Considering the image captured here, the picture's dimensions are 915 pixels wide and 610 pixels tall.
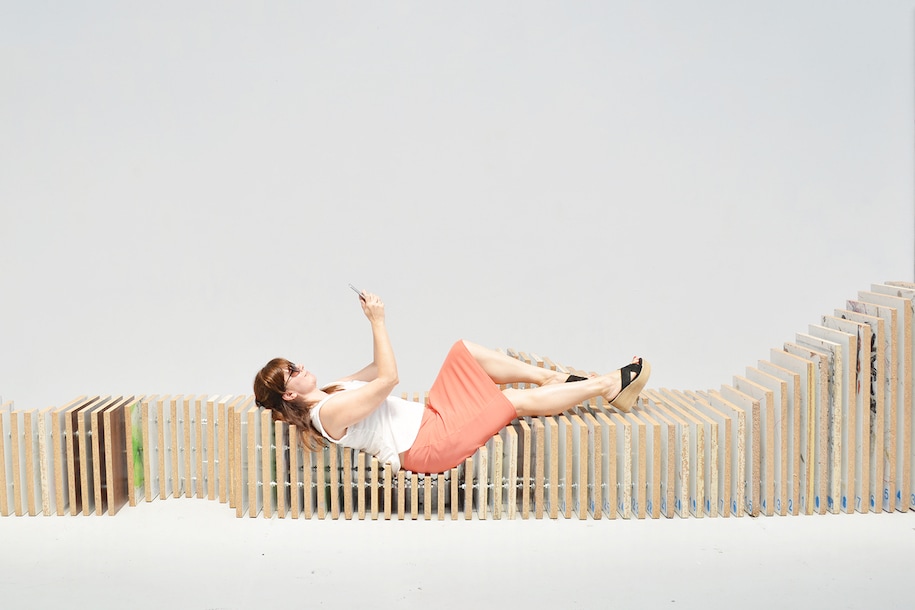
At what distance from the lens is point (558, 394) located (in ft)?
16.4

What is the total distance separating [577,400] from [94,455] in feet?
7.37

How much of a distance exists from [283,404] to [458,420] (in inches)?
31.4

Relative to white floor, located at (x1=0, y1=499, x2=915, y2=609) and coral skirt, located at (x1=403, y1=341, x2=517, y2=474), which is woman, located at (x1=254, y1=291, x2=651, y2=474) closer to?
coral skirt, located at (x1=403, y1=341, x2=517, y2=474)

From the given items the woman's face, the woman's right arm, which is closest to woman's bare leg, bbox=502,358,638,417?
the woman's right arm

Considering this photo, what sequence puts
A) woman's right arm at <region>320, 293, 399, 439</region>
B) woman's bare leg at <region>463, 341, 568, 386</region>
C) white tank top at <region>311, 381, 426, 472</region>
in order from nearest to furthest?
woman's right arm at <region>320, 293, 399, 439</region>
white tank top at <region>311, 381, 426, 472</region>
woman's bare leg at <region>463, 341, 568, 386</region>

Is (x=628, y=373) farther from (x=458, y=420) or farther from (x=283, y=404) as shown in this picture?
(x=283, y=404)

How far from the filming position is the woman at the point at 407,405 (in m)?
4.71

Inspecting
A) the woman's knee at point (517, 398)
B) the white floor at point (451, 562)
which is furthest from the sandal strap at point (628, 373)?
the white floor at point (451, 562)

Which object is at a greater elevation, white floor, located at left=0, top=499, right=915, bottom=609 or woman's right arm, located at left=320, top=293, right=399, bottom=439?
woman's right arm, located at left=320, top=293, right=399, bottom=439

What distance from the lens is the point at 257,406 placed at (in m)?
4.86

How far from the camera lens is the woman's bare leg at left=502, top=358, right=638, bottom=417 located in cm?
498

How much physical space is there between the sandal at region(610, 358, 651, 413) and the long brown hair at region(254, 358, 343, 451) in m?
1.41

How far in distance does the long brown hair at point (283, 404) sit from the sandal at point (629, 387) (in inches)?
55.6

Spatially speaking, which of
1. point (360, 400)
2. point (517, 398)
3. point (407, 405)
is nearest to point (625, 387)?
point (517, 398)
